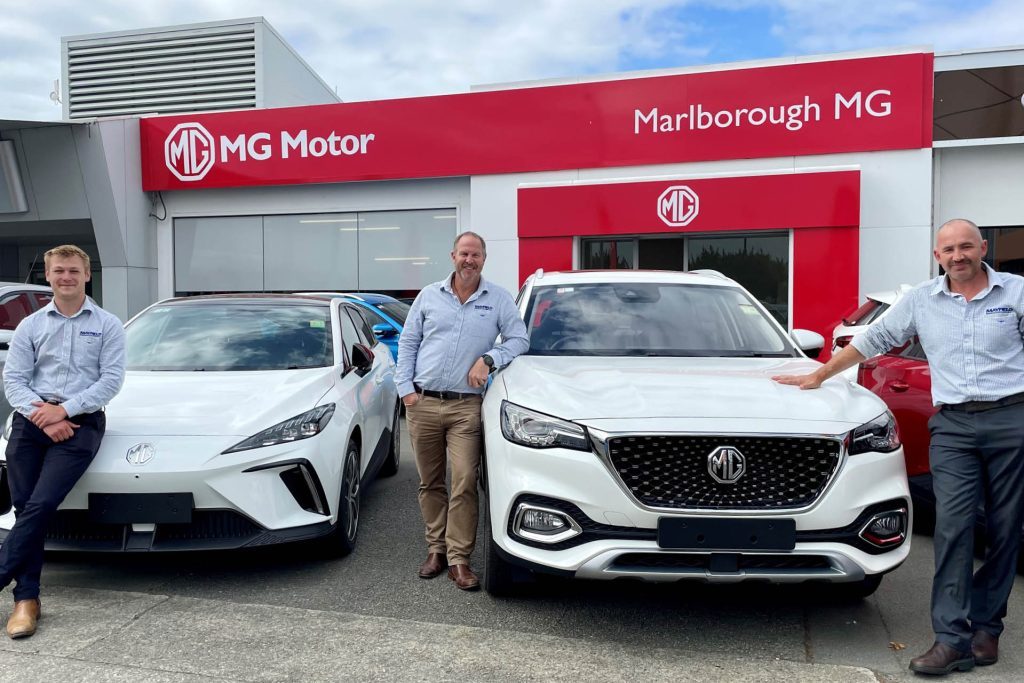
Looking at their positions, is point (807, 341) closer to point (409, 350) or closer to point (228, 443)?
point (409, 350)

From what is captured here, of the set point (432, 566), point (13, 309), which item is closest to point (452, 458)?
point (432, 566)

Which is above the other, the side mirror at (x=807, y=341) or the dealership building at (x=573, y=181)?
the dealership building at (x=573, y=181)

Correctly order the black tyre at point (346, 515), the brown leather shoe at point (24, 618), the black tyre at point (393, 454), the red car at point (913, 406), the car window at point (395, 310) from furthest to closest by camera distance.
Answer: the car window at point (395, 310)
the black tyre at point (393, 454)
the red car at point (913, 406)
the black tyre at point (346, 515)
the brown leather shoe at point (24, 618)

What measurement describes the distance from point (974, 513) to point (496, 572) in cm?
201

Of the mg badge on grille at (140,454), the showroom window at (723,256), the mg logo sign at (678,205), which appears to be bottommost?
the mg badge on grille at (140,454)

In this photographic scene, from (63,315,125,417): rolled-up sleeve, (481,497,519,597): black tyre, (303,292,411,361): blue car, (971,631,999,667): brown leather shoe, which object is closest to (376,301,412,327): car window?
(303,292,411,361): blue car

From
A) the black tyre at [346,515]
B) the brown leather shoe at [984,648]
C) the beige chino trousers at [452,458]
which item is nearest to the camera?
the brown leather shoe at [984,648]

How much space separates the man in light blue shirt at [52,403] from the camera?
3.53 meters

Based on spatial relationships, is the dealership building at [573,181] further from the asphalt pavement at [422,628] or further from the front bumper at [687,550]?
the front bumper at [687,550]

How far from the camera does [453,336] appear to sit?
13.7 feet

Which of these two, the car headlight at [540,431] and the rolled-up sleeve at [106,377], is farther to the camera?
the rolled-up sleeve at [106,377]

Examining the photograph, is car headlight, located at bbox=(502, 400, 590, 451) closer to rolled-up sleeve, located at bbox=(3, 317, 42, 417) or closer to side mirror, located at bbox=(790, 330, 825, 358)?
side mirror, located at bbox=(790, 330, 825, 358)

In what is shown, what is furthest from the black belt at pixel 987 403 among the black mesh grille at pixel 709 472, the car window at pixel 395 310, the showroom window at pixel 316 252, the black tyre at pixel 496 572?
the showroom window at pixel 316 252

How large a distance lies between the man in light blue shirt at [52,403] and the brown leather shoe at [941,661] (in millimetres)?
3598
